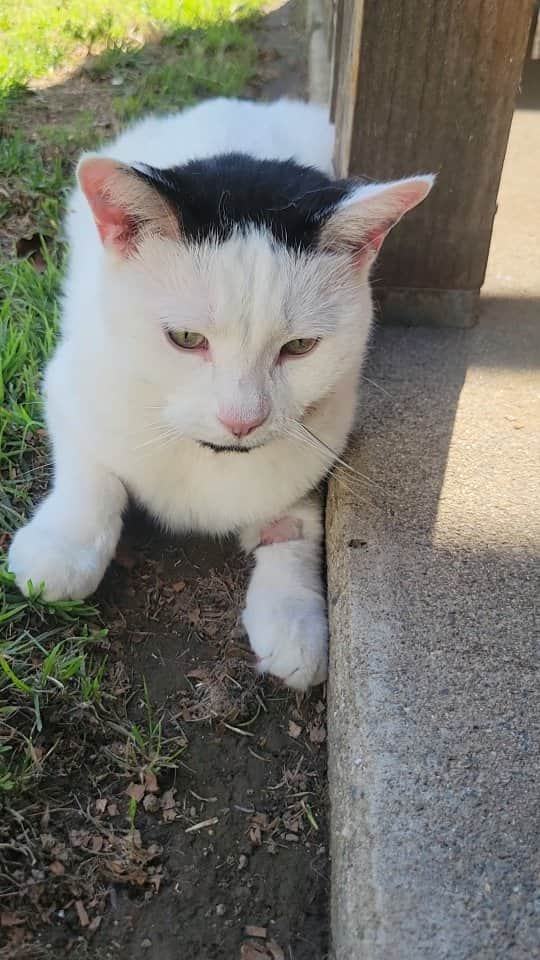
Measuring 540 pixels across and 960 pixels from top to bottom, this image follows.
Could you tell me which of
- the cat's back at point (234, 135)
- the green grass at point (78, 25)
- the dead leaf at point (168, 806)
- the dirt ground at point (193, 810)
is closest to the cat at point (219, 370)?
the dirt ground at point (193, 810)

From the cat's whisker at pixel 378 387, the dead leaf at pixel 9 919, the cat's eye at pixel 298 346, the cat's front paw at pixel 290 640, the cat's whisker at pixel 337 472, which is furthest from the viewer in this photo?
the cat's whisker at pixel 378 387

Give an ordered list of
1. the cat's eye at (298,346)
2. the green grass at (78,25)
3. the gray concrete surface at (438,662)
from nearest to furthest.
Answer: the gray concrete surface at (438,662) < the cat's eye at (298,346) < the green grass at (78,25)

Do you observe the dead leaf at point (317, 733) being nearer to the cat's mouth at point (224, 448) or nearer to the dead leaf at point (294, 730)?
the dead leaf at point (294, 730)

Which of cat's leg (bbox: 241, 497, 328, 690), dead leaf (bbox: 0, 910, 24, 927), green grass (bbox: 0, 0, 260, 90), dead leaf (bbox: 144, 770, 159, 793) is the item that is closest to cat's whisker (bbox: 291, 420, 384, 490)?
cat's leg (bbox: 241, 497, 328, 690)

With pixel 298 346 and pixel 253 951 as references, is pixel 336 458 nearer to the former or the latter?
pixel 298 346

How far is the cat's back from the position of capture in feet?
7.29

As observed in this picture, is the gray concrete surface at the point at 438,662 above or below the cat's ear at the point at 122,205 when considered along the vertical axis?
below

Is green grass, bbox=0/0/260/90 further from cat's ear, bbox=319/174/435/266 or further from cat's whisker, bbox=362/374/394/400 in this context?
cat's ear, bbox=319/174/435/266

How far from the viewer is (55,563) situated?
1.65m

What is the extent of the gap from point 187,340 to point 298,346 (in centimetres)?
21

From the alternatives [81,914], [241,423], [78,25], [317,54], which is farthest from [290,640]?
[78,25]

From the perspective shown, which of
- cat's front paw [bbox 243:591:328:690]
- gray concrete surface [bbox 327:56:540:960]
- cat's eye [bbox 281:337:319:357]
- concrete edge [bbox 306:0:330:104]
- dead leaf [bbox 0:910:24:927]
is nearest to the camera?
gray concrete surface [bbox 327:56:540:960]

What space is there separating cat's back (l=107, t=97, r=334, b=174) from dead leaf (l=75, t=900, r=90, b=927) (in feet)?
5.42

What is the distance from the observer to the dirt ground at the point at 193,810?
4.32ft
